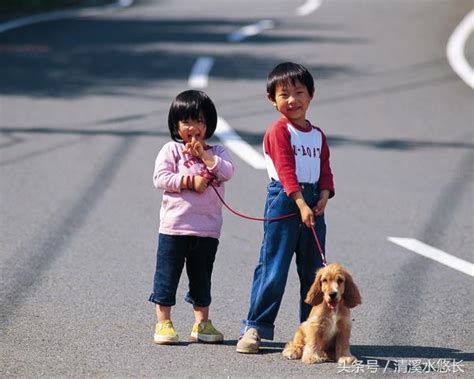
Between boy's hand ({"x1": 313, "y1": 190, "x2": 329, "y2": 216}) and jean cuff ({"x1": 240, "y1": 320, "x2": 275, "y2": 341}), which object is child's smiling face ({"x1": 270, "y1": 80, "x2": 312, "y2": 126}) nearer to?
boy's hand ({"x1": 313, "y1": 190, "x2": 329, "y2": 216})

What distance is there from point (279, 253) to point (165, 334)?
2.50 ft

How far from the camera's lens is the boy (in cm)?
634

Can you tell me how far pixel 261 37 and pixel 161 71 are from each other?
5.53 m

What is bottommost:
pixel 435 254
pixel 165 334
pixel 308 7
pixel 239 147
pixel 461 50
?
pixel 165 334

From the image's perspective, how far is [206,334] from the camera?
6.64 meters

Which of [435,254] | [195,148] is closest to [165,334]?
[195,148]

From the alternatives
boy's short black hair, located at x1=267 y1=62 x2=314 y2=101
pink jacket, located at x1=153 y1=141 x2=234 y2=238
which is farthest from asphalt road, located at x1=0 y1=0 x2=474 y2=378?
boy's short black hair, located at x1=267 y1=62 x2=314 y2=101

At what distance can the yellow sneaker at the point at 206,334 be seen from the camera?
6.63m

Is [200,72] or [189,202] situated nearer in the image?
[189,202]

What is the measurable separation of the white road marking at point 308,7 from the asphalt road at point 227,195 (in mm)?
5442

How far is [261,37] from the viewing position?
962 inches

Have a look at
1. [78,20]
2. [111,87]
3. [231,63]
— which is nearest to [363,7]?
[78,20]

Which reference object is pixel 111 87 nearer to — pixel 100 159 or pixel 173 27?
pixel 100 159

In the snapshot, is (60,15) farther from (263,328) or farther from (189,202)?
(263,328)
